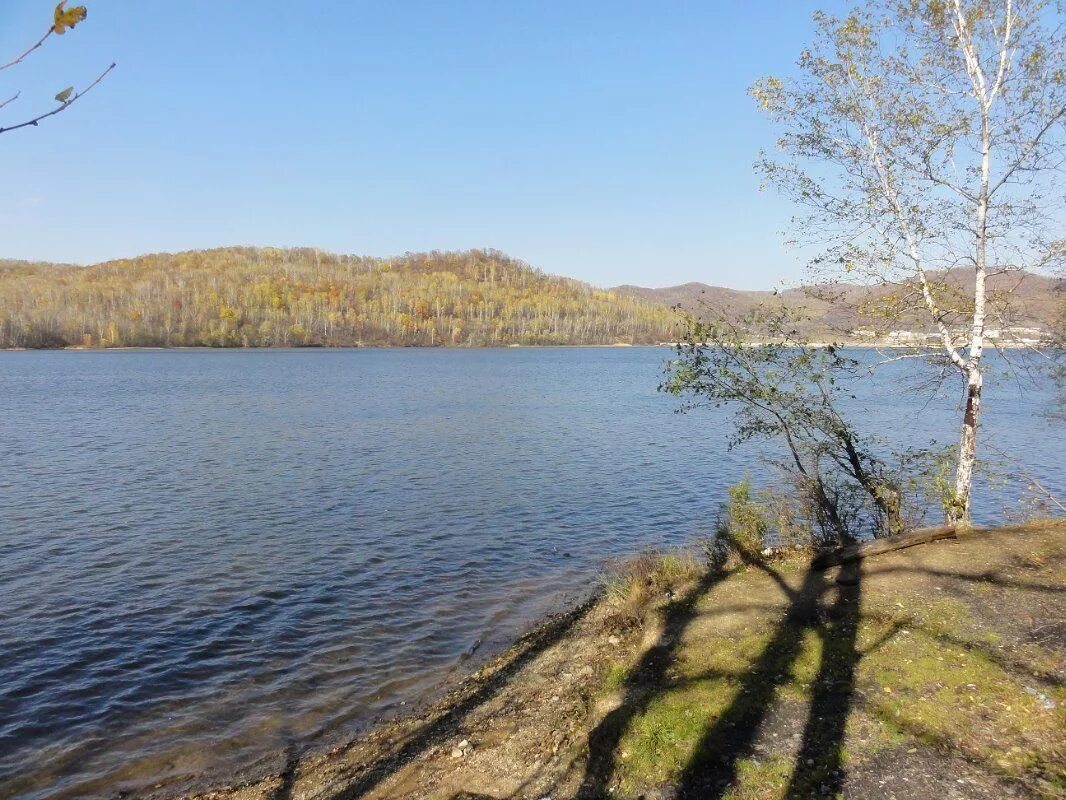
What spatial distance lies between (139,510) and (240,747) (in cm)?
1638

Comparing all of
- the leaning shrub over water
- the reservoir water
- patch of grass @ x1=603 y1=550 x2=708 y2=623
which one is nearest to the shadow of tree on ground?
patch of grass @ x1=603 y1=550 x2=708 y2=623

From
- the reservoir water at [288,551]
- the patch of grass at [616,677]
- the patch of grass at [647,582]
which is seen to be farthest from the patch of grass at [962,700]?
the reservoir water at [288,551]

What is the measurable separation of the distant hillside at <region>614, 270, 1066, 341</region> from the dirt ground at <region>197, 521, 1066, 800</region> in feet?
13.4

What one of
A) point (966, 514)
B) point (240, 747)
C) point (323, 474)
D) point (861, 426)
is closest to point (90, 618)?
point (240, 747)

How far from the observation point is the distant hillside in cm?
1251

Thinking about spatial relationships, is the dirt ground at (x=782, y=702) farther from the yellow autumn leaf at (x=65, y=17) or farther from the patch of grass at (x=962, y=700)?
the yellow autumn leaf at (x=65, y=17)

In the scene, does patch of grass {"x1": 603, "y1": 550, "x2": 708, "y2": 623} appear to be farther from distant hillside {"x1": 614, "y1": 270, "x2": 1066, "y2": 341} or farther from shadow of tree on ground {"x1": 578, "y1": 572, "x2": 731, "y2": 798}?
distant hillside {"x1": 614, "y1": 270, "x2": 1066, "y2": 341}

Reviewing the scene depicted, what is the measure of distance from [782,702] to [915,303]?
908 centimetres

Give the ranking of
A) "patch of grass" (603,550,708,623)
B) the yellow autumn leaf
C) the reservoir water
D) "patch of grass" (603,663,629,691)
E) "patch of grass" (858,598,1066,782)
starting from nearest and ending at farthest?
the yellow autumn leaf, "patch of grass" (858,598,1066,782), "patch of grass" (603,663,629,691), the reservoir water, "patch of grass" (603,550,708,623)

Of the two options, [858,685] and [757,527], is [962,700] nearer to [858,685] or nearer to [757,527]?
[858,685]

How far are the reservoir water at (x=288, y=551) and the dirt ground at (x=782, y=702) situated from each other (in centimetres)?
224

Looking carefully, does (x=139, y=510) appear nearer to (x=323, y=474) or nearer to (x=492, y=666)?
(x=323, y=474)

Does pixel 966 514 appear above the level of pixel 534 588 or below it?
above

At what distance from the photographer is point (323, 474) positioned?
98.0ft
